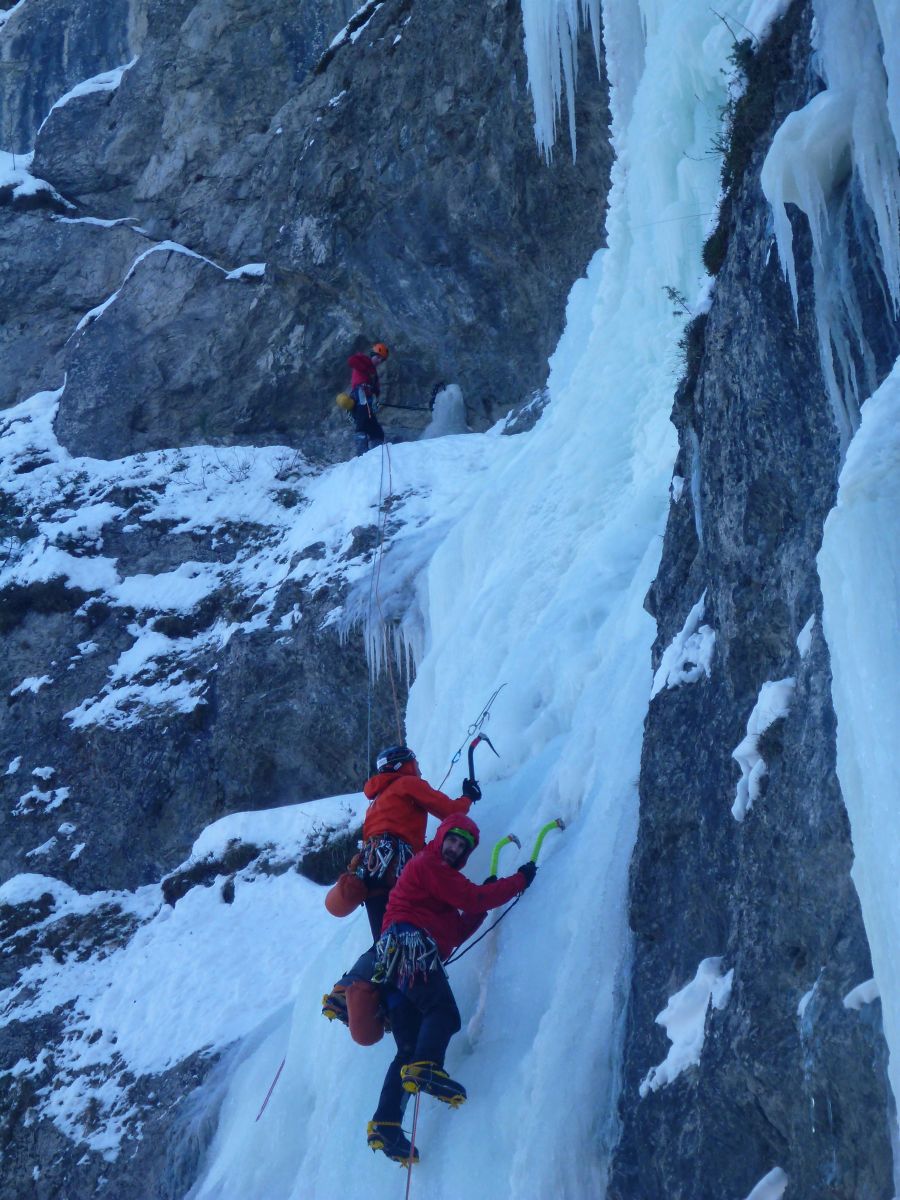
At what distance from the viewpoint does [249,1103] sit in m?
7.11

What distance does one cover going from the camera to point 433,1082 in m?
5.09

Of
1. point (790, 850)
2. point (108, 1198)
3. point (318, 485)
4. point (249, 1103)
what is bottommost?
point (108, 1198)

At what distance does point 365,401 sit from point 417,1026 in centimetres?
890

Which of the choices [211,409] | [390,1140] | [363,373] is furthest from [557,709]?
[211,409]

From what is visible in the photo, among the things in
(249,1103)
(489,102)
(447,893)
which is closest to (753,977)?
(447,893)

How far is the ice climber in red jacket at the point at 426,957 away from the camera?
202 inches

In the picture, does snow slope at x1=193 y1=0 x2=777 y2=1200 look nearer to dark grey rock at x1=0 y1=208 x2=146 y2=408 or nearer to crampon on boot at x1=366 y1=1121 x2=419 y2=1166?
crampon on boot at x1=366 y1=1121 x2=419 y2=1166

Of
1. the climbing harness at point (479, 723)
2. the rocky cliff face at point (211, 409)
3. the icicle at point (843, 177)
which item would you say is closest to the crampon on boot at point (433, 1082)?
the climbing harness at point (479, 723)

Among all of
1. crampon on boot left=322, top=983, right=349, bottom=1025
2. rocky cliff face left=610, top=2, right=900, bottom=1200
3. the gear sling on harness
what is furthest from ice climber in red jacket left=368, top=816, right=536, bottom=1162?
rocky cliff face left=610, top=2, right=900, bottom=1200

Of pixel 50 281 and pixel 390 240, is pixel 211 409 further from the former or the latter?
pixel 50 281

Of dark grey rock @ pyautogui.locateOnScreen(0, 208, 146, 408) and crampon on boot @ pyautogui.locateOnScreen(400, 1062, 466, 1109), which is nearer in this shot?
crampon on boot @ pyautogui.locateOnScreen(400, 1062, 466, 1109)

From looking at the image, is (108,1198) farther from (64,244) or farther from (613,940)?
(64,244)

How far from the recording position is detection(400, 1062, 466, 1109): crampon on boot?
5090mm

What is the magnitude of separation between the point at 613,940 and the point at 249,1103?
3.06 meters
